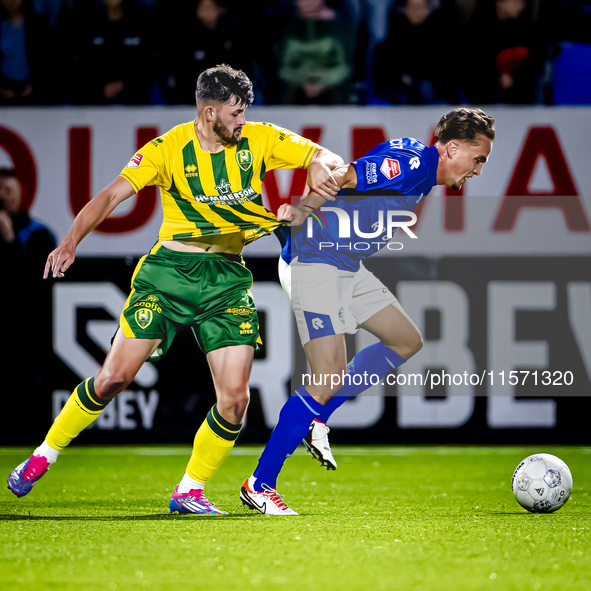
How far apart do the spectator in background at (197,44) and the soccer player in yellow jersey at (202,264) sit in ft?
8.78

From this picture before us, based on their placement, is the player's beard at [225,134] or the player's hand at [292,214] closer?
the player's hand at [292,214]

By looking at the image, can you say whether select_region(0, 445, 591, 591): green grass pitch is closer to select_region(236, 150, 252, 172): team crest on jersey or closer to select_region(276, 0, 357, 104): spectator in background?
select_region(236, 150, 252, 172): team crest on jersey

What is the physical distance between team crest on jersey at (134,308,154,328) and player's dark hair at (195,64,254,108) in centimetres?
93

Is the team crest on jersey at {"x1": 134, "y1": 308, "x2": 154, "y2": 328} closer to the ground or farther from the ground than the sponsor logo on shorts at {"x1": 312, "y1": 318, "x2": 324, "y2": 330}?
farther from the ground

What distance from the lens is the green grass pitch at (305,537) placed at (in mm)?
2463

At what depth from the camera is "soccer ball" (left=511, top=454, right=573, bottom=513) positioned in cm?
362

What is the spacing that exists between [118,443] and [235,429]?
9.65 feet

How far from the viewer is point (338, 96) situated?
257 inches

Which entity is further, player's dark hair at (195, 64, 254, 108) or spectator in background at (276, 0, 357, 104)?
spectator in background at (276, 0, 357, 104)

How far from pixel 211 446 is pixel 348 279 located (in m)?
0.94

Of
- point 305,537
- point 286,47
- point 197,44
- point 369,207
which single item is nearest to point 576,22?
point 286,47

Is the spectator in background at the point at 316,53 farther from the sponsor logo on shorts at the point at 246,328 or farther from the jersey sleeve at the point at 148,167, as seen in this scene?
the sponsor logo on shorts at the point at 246,328

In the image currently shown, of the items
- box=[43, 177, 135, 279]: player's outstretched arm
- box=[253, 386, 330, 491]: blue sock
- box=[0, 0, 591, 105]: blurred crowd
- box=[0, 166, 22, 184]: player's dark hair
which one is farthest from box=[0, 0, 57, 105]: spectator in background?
box=[253, 386, 330, 491]: blue sock

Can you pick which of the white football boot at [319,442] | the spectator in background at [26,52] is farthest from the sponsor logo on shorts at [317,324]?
the spectator in background at [26,52]
